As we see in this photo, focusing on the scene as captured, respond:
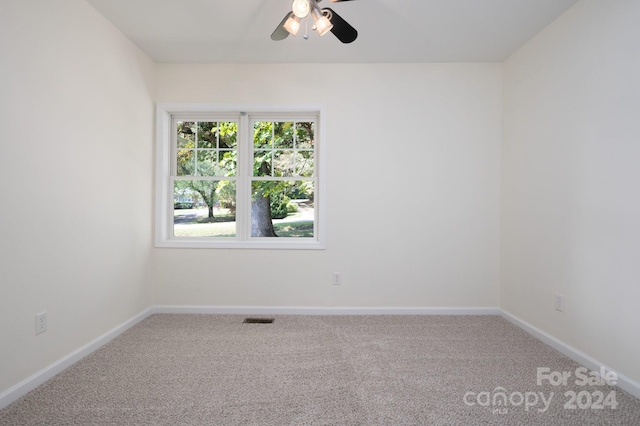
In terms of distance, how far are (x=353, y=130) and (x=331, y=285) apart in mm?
1661

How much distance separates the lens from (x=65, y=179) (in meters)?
2.17

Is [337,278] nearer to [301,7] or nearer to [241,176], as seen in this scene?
[241,176]

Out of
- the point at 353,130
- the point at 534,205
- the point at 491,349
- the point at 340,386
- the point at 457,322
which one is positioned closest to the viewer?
the point at 340,386

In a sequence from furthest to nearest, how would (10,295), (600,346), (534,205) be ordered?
(534,205), (600,346), (10,295)

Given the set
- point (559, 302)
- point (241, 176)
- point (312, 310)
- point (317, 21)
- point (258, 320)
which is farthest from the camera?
point (241, 176)

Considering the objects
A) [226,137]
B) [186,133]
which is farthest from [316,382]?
[186,133]

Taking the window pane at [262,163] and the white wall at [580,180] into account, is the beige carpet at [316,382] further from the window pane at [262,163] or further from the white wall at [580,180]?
the window pane at [262,163]

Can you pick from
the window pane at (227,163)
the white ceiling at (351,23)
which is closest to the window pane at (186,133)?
the window pane at (227,163)

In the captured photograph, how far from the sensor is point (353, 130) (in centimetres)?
332

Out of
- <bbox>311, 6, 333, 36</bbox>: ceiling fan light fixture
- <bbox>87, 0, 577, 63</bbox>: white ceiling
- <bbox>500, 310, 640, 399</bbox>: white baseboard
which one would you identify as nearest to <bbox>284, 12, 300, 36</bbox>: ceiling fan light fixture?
<bbox>311, 6, 333, 36</bbox>: ceiling fan light fixture

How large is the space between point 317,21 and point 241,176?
194 cm

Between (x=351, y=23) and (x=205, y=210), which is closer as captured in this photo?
(x=351, y=23)

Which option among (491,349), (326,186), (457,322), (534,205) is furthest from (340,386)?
(534,205)

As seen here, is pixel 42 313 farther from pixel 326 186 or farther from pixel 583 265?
pixel 583 265
